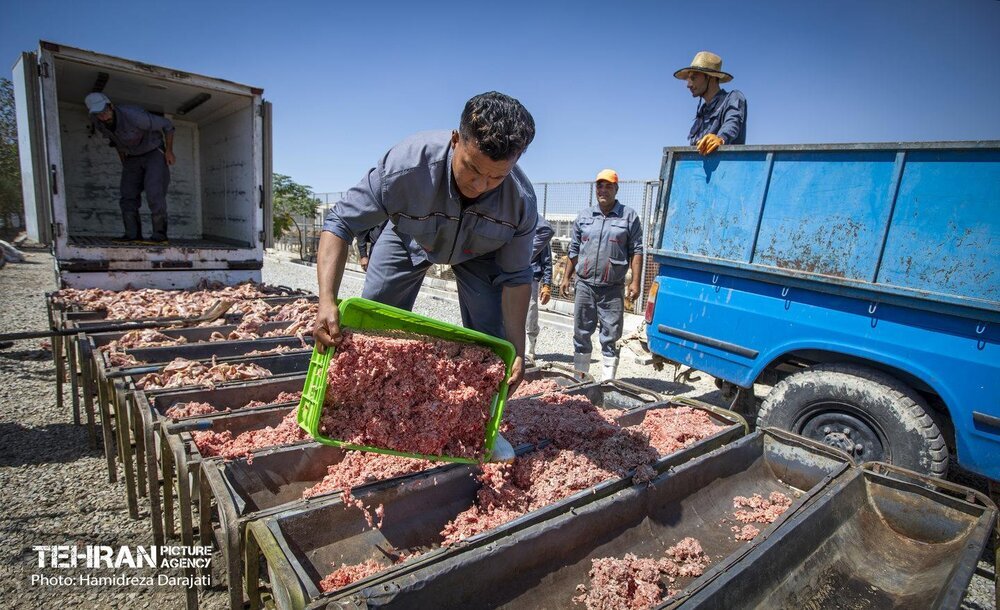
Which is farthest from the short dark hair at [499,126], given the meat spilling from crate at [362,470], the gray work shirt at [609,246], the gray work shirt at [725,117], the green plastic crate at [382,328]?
the gray work shirt at [609,246]

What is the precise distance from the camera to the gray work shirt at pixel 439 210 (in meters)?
2.56

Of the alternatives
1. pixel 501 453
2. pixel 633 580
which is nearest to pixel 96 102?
pixel 501 453

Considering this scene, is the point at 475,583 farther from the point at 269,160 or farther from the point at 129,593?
the point at 269,160

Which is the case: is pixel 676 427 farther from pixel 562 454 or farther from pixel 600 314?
pixel 600 314

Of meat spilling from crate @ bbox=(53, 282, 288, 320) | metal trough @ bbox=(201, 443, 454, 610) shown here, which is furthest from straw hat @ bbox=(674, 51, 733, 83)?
meat spilling from crate @ bbox=(53, 282, 288, 320)

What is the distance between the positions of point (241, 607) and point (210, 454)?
0.85 m

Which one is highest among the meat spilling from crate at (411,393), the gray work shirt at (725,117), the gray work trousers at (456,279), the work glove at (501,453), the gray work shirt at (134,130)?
the gray work shirt at (725,117)

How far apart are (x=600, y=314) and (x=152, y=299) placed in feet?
16.6

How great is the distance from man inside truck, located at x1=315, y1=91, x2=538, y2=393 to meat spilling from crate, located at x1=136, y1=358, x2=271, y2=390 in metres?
1.13

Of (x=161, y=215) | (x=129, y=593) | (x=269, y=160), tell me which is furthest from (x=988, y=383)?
(x=161, y=215)

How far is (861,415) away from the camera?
364cm

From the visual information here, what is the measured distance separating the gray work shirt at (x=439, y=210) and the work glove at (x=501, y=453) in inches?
37.5

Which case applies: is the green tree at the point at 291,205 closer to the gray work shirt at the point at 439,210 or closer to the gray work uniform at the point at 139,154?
the gray work uniform at the point at 139,154

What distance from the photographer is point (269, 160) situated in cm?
650
